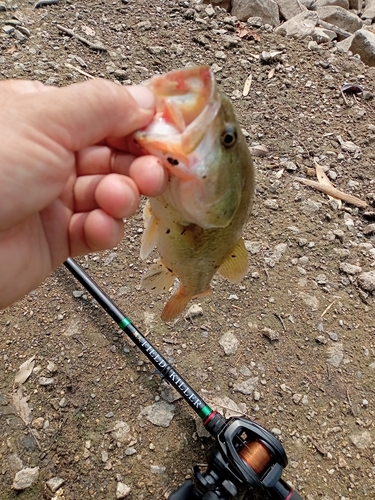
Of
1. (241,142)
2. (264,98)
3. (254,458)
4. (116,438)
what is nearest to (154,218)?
(241,142)

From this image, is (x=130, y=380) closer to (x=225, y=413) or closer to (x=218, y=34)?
(x=225, y=413)

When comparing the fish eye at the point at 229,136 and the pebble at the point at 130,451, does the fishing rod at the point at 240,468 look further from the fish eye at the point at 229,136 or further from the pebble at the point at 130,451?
the fish eye at the point at 229,136

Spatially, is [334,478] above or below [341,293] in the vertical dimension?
below

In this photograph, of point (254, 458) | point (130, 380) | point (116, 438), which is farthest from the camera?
point (130, 380)

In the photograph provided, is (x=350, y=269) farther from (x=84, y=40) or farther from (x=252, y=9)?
(x=252, y=9)

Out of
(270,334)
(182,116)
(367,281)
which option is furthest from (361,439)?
(182,116)

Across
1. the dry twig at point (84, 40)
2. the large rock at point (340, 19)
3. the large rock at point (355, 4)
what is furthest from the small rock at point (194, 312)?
the large rock at point (355, 4)
